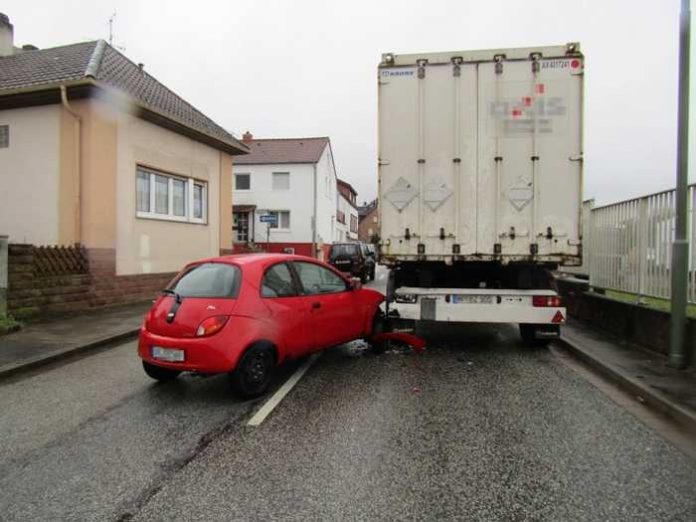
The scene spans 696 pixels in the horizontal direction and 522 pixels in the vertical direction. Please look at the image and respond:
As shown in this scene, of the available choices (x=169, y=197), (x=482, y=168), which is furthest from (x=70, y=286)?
(x=482, y=168)

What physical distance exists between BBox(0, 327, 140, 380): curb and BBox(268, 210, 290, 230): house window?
2788 cm

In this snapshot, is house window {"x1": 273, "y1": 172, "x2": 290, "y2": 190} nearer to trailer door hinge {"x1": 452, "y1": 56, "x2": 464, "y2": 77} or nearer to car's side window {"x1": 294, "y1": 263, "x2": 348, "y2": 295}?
trailer door hinge {"x1": 452, "y1": 56, "x2": 464, "y2": 77}

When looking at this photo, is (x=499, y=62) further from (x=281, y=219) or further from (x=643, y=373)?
(x=281, y=219)

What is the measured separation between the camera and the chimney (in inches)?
632

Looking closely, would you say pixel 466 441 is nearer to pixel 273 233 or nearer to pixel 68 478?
pixel 68 478

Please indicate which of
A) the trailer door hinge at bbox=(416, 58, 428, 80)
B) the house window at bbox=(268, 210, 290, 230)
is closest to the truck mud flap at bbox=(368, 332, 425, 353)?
the trailer door hinge at bbox=(416, 58, 428, 80)

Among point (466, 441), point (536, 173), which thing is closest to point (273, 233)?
point (536, 173)

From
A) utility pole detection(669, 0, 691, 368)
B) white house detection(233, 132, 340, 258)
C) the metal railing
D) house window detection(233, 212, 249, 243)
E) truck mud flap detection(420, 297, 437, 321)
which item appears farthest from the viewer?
house window detection(233, 212, 249, 243)

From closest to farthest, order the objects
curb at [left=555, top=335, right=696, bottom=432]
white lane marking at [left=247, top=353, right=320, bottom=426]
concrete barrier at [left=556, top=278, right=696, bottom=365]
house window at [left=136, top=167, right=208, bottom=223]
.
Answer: curb at [left=555, top=335, right=696, bottom=432]
white lane marking at [left=247, top=353, right=320, bottom=426]
concrete barrier at [left=556, top=278, right=696, bottom=365]
house window at [left=136, top=167, right=208, bottom=223]

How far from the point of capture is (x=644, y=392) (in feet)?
16.8

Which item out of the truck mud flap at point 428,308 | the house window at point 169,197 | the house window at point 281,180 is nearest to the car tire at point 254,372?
the truck mud flap at point 428,308

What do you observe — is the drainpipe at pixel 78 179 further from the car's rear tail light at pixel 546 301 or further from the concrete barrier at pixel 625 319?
the concrete barrier at pixel 625 319

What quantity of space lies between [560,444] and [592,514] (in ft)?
3.53

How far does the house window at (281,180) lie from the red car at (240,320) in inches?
1219
